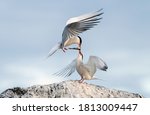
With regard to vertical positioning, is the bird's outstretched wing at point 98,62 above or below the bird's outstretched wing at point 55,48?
below

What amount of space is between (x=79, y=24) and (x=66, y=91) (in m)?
1.05

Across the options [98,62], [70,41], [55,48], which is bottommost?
[98,62]

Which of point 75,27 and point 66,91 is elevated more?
point 75,27

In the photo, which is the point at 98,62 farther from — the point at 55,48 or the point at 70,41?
the point at 55,48

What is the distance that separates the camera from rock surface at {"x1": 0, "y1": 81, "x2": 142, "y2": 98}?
404 inches

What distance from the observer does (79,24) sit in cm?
999

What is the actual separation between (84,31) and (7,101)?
5.17 feet

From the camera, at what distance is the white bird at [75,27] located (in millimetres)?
9922

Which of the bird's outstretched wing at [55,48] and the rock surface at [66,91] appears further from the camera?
the rock surface at [66,91]

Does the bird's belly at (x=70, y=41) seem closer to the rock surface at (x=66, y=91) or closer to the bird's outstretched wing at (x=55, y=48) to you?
the bird's outstretched wing at (x=55, y=48)

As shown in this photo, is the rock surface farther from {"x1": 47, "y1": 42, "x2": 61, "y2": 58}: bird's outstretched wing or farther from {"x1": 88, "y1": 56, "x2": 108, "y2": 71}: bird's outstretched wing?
{"x1": 47, "y1": 42, "x2": 61, "y2": 58}: bird's outstretched wing

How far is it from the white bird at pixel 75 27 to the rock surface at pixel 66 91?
0.61 m

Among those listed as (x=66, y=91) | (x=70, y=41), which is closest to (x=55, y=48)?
(x=70, y=41)

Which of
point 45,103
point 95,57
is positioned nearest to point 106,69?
point 95,57
